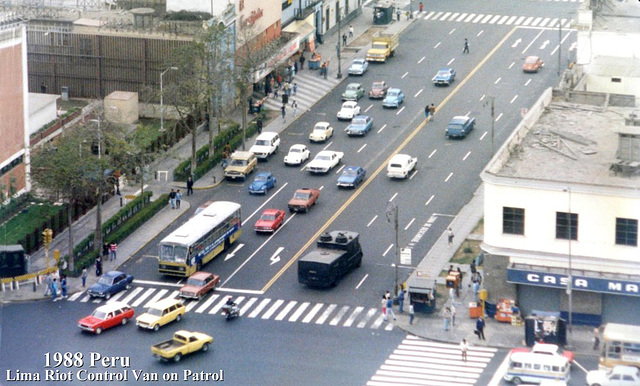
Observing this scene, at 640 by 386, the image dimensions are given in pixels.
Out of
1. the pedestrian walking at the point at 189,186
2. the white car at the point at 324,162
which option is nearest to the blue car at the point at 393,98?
the white car at the point at 324,162

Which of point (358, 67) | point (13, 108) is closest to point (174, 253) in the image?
point (13, 108)

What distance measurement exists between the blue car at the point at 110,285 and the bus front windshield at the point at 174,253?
306cm

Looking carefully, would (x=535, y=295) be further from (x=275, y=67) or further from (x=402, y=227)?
(x=275, y=67)

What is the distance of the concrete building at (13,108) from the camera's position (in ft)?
408

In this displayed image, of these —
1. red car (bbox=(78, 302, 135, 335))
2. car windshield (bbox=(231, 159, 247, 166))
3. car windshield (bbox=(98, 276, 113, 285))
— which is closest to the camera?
red car (bbox=(78, 302, 135, 335))

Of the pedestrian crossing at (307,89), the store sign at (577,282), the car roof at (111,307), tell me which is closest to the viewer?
the store sign at (577,282)

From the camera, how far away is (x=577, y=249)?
343 ft

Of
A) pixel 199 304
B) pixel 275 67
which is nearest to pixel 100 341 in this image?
pixel 199 304

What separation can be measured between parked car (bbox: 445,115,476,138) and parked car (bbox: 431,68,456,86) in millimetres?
13979

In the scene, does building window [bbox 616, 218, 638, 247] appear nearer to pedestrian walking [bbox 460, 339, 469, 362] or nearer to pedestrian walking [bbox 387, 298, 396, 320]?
pedestrian walking [bbox 460, 339, 469, 362]

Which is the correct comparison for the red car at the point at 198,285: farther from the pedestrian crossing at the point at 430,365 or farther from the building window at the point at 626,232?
the building window at the point at 626,232

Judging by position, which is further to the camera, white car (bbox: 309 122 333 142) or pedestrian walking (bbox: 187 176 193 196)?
white car (bbox: 309 122 333 142)

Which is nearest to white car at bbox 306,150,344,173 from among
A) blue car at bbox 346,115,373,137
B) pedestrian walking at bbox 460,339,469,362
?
blue car at bbox 346,115,373,137

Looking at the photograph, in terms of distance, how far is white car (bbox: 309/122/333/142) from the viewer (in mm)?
143875
